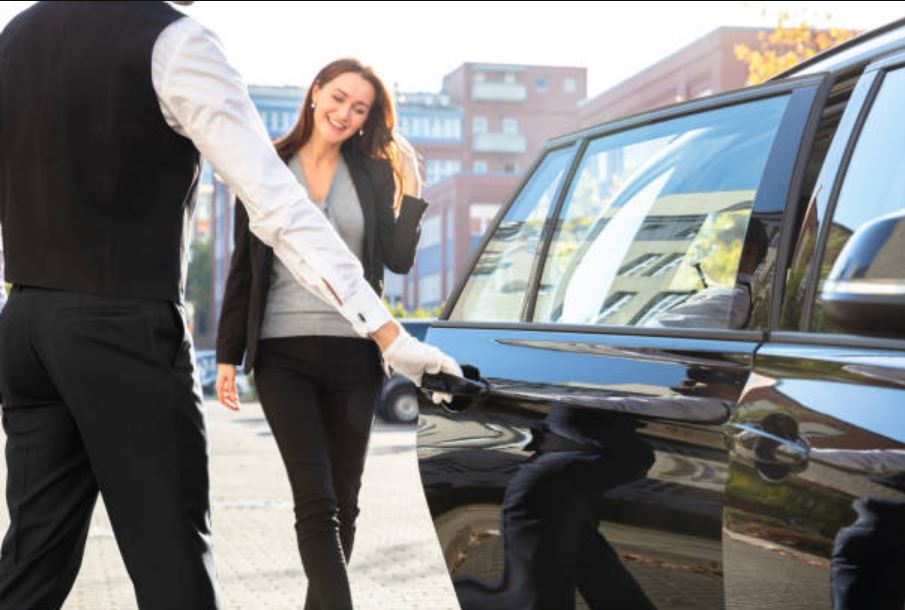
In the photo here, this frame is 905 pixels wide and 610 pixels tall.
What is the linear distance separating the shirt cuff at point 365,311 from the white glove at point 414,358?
0.06 metres

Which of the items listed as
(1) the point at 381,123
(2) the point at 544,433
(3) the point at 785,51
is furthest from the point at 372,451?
(3) the point at 785,51

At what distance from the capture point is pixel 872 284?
6.63 feet

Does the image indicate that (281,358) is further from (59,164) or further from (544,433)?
(59,164)

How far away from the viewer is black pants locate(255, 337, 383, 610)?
4.53 metres

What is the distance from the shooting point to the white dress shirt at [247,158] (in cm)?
270

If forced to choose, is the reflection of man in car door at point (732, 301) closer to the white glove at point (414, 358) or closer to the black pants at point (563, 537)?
the black pants at point (563, 537)

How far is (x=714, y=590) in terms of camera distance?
2629mm

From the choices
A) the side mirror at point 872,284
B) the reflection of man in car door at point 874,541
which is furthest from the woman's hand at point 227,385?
the side mirror at point 872,284

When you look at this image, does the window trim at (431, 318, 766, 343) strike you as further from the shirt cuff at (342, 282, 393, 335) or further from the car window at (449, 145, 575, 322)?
the shirt cuff at (342, 282, 393, 335)

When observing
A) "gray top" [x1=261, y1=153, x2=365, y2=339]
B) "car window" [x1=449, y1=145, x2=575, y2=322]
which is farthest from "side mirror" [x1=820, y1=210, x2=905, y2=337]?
"gray top" [x1=261, y1=153, x2=365, y2=339]

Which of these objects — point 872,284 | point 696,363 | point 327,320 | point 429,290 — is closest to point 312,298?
point 327,320

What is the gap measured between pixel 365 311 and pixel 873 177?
920 mm

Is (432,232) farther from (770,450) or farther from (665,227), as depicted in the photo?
(770,450)

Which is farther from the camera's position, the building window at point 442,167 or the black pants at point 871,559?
the building window at point 442,167
